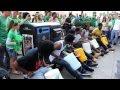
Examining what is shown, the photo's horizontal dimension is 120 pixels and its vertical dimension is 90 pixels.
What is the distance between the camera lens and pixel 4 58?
237 inches

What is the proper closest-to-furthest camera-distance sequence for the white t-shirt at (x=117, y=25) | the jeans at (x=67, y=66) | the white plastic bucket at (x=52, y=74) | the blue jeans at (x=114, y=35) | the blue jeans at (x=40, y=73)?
the white plastic bucket at (x=52, y=74) < the blue jeans at (x=40, y=73) < the jeans at (x=67, y=66) < the blue jeans at (x=114, y=35) < the white t-shirt at (x=117, y=25)

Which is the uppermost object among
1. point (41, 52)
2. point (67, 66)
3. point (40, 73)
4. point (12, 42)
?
point (41, 52)

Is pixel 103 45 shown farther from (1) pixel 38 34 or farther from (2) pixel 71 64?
(2) pixel 71 64

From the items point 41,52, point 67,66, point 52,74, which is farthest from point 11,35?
point 52,74

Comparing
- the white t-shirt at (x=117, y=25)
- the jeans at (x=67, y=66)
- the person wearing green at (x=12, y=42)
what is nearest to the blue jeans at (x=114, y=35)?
the white t-shirt at (x=117, y=25)

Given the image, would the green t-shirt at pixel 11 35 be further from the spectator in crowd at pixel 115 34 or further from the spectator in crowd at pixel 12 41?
the spectator in crowd at pixel 115 34

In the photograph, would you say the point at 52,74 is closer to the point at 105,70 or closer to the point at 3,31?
the point at 3,31

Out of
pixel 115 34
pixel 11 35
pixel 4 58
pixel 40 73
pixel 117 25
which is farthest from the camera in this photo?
pixel 117 25

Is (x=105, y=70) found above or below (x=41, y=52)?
below

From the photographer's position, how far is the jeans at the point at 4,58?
229 inches

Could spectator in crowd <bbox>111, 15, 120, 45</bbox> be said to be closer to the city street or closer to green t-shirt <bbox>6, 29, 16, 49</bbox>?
the city street

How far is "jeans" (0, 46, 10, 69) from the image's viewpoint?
583 cm

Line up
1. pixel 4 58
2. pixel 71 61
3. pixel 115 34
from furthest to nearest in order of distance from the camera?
pixel 115 34 < pixel 4 58 < pixel 71 61

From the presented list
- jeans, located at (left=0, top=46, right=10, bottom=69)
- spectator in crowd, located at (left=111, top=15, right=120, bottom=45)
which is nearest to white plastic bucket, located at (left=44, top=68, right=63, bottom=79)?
jeans, located at (left=0, top=46, right=10, bottom=69)
